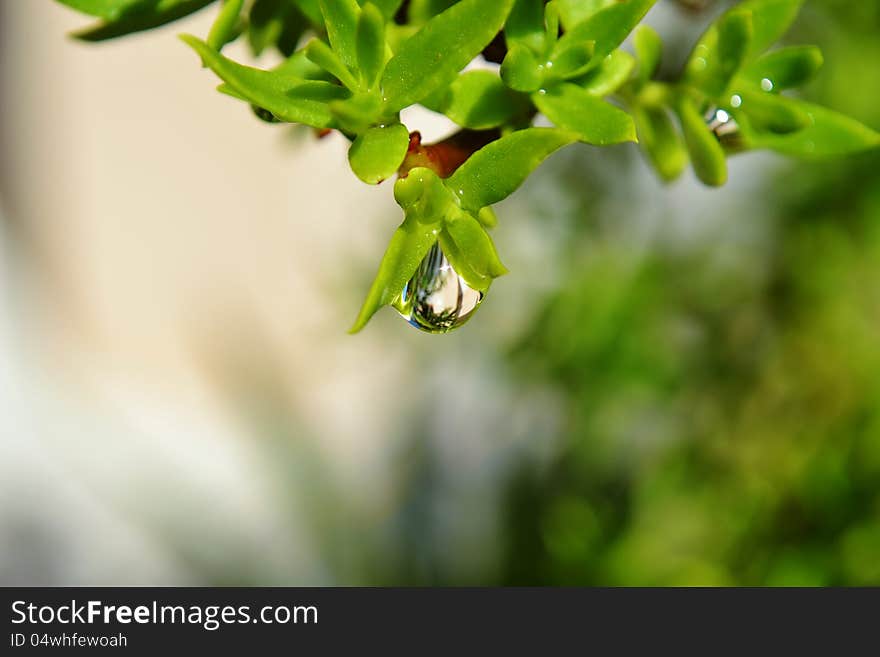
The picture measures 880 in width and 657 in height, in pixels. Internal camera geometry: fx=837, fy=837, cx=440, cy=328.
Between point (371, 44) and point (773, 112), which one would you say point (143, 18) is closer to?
point (371, 44)

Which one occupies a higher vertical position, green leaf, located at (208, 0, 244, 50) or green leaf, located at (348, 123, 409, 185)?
green leaf, located at (208, 0, 244, 50)

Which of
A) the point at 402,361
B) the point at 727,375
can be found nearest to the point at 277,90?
the point at 727,375

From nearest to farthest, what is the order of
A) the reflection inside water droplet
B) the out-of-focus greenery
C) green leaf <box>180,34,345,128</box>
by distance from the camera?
green leaf <box>180,34,345,128</box>
the reflection inside water droplet
the out-of-focus greenery

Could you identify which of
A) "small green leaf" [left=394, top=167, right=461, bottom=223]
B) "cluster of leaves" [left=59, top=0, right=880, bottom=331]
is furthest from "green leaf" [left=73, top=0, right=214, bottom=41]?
"small green leaf" [left=394, top=167, right=461, bottom=223]

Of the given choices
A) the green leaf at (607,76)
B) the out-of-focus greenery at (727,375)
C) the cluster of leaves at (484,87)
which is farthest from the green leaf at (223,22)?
the out-of-focus greenery at (727,375)

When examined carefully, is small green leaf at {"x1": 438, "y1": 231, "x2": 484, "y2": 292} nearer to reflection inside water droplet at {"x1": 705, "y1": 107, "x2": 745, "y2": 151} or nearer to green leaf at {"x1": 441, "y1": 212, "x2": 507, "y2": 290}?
green leaf at {"x1": 441, "y1": 212, "x2": 507, "y2": 290}
